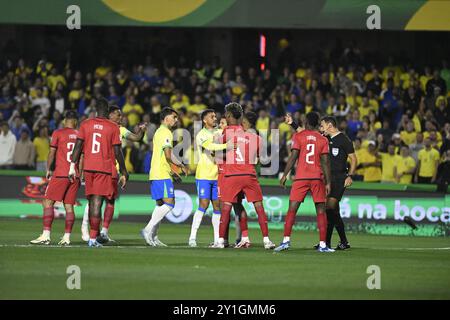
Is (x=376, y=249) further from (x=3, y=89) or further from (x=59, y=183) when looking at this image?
(x=3, y=89)

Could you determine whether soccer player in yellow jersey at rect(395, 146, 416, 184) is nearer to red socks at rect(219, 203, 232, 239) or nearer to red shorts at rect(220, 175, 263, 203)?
red shorts at rect(220, 175, 263, 203)

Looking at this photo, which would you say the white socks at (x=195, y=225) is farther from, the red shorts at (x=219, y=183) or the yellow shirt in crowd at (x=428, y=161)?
the yellow shirt in crowd at (x=428, y=161)

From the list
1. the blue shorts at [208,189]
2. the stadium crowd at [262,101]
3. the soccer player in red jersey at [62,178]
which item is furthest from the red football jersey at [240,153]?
the stadium crowd at [262,101]

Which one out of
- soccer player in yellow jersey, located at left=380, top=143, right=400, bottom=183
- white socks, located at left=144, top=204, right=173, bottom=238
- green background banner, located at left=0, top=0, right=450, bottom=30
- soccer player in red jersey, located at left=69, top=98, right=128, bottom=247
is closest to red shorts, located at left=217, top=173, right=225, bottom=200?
white socks, located at left=144, top=204, right=173, bottom=238

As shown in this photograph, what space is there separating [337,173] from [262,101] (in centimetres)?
1234

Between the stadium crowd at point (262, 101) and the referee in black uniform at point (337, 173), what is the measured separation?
7.43 metres

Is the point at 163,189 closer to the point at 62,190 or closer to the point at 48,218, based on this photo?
the point at 62,190

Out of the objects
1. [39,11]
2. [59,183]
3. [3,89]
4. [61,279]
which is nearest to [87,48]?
[3,89]

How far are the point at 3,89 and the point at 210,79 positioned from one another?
21.1 ft

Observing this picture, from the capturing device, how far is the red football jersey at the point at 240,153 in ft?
55.5

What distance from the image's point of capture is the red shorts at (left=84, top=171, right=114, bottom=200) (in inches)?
641

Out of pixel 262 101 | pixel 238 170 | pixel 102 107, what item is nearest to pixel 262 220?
pixel 238 170

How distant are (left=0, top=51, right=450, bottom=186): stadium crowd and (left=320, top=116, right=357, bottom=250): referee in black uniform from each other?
7.43m
